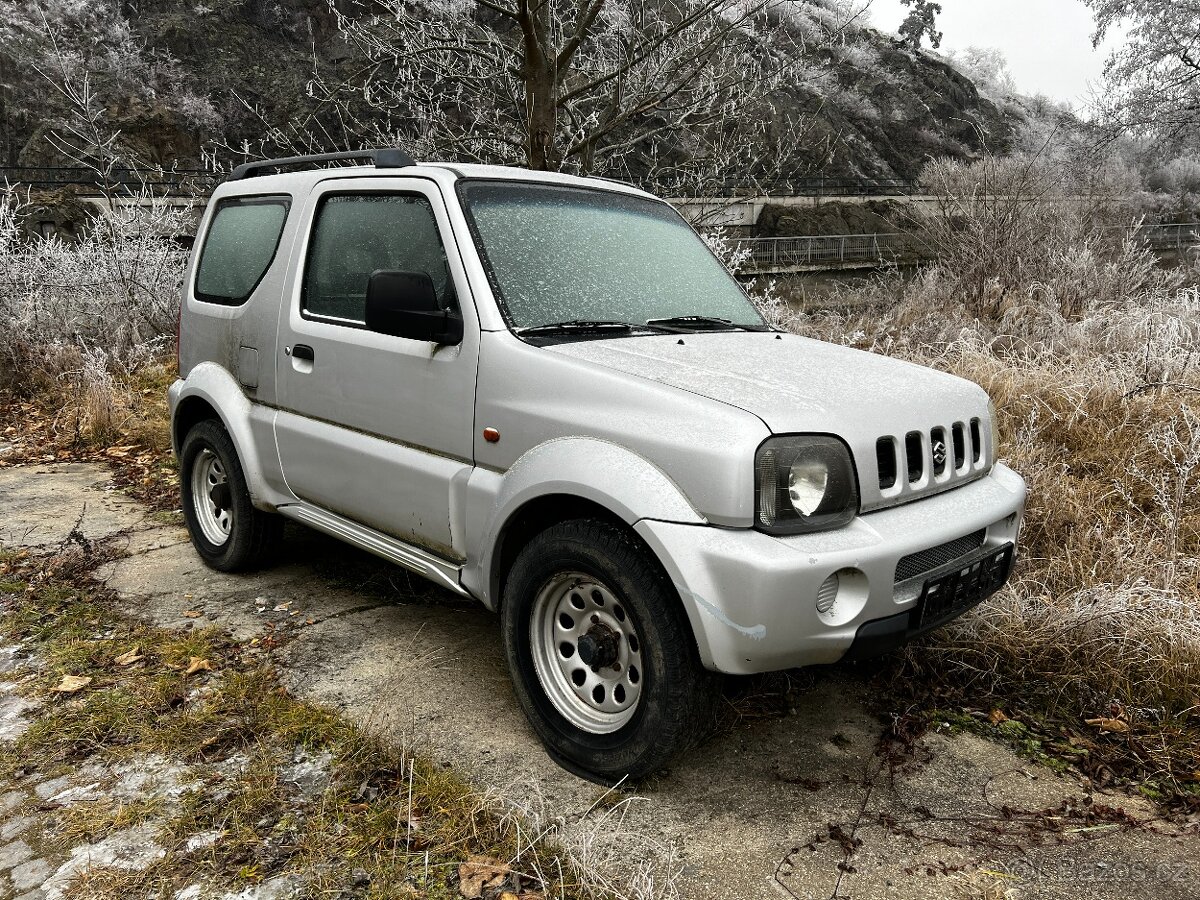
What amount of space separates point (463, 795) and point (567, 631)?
1.96 ft

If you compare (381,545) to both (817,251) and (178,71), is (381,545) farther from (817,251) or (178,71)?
(178,71)

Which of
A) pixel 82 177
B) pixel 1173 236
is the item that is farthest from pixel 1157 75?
pixel 82 177

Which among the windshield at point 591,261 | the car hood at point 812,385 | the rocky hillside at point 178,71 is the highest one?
the rocky hillside at point 178,71

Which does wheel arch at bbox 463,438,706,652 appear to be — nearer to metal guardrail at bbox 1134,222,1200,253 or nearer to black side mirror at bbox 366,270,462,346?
black side mirror at bbox 366,270,462,346

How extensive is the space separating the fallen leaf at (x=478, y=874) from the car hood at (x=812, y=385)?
4.72 ft

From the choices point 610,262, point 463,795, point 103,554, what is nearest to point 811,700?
point 463,795

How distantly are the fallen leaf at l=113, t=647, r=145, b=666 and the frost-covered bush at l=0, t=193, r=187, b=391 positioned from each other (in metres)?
6.24

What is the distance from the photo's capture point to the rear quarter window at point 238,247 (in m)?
4.24

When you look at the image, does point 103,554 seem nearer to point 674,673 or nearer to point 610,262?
point 610,262

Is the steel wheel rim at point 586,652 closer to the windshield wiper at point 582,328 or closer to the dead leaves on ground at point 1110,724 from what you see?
the windshield wiper at point 582,328

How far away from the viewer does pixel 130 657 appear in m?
3.77

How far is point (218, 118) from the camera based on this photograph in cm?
4112

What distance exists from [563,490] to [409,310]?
88cm

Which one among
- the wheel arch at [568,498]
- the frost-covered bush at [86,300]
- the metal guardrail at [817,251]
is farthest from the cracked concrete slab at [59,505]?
the metal guardrail at [817,251]
